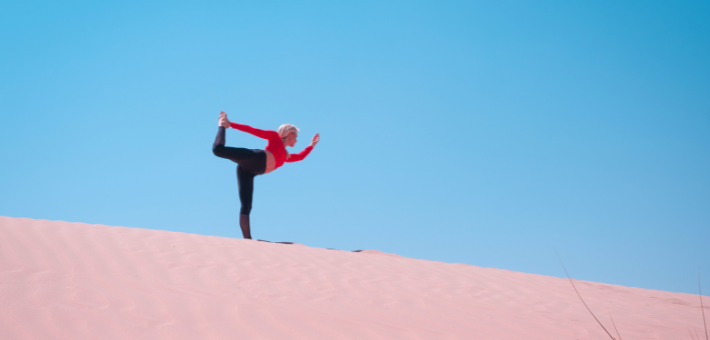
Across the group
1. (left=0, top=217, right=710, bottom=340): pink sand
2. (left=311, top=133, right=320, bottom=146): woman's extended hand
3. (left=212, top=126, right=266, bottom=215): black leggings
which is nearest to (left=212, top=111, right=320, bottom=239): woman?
(left=212, top=126, right=266, bottom=215): black leggings

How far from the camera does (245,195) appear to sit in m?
6.48

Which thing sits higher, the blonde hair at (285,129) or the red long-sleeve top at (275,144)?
the blonde hair at (285,129)

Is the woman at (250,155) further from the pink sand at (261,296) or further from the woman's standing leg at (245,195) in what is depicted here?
the pink sand at (261,296)

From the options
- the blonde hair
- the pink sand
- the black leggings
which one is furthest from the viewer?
the blonde hair

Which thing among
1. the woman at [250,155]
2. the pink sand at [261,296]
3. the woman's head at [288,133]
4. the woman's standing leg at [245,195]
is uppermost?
the woman's head at [288,133]

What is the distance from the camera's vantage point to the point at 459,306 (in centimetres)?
411

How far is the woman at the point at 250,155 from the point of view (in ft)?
20.5

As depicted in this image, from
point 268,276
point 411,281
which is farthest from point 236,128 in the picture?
point 411,281

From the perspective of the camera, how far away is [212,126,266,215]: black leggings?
6.22m

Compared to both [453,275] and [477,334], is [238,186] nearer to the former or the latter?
[453,275]

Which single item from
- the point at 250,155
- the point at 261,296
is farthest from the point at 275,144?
the point at 261,296

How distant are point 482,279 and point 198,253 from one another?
324 cm

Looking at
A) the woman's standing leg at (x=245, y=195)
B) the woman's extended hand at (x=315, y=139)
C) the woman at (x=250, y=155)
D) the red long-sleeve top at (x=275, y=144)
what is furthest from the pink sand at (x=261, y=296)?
the woman's extended hand at (x=315, y=139)

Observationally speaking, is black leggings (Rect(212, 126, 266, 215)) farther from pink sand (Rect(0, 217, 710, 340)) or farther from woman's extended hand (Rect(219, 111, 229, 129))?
pink sand (Rect(0, 217, 710, 340))
